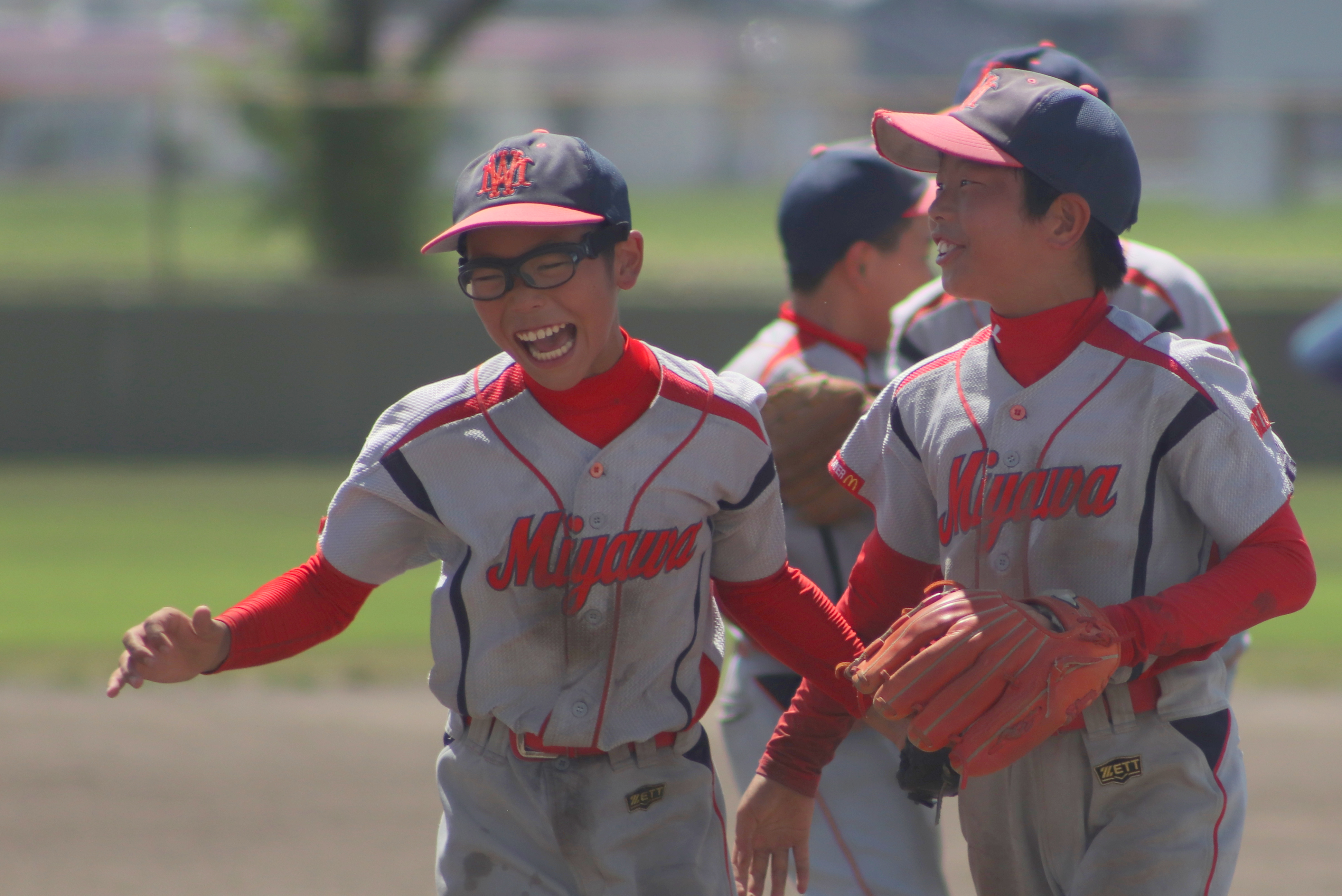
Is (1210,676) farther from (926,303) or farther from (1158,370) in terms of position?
(926,303)

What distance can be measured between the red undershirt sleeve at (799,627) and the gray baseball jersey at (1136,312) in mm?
788

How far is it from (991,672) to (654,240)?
13.8 m

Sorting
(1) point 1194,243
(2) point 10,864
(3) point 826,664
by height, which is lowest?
(2) point 10,864

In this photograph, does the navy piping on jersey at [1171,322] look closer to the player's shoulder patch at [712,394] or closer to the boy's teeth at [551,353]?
the player's shoulder patch at [712,394]

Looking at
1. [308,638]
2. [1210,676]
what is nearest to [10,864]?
[308,638]

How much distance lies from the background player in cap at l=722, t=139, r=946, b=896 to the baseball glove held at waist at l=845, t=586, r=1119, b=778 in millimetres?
609

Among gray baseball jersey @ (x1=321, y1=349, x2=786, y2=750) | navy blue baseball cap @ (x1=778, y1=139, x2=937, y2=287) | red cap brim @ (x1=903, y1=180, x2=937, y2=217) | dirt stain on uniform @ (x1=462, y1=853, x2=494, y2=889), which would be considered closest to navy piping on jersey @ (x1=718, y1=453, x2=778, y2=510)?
gray baseball jersey @ (x1=321, y1=349, x2=786, y2=750)

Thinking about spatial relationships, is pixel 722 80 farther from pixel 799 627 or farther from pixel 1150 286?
pixel 799 627

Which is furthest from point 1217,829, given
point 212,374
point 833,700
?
point 212,374

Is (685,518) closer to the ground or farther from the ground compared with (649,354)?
closer to the ground

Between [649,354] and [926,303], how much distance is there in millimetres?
931

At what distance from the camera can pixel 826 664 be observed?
2.54m

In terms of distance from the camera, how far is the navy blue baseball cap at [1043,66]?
10.5 ft

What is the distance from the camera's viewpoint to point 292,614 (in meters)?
2.46
